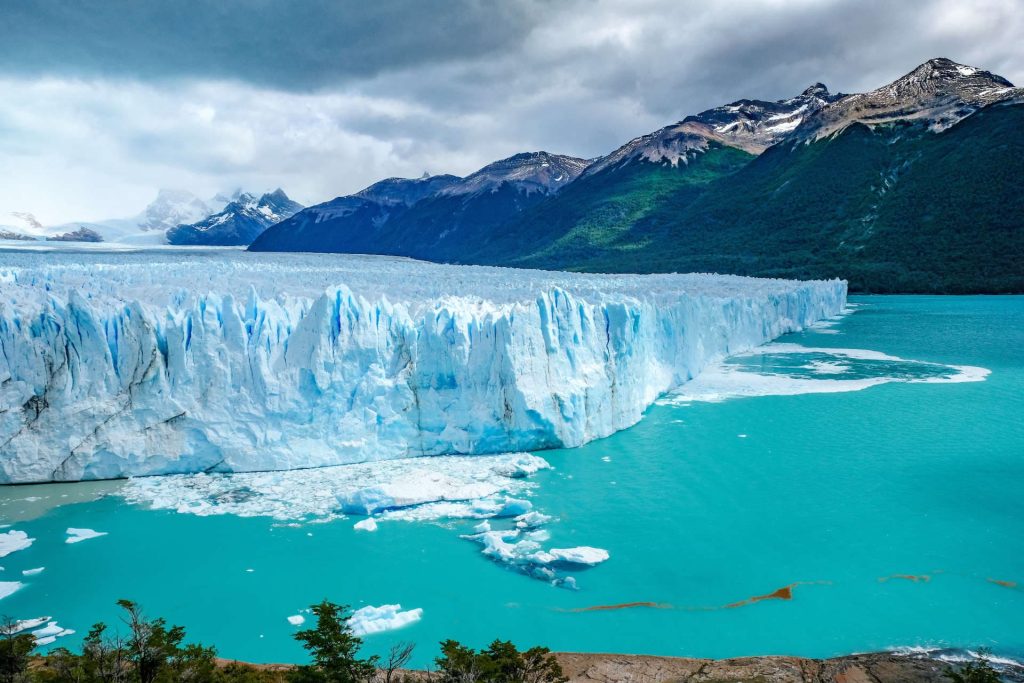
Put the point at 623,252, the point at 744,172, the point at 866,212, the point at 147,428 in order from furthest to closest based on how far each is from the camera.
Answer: the point at 744,172
the point at 623,252
the point at 866,212
the point at 147,428

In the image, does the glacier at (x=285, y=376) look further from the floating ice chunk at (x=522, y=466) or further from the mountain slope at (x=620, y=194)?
the mountain slope at (x=620, y=194)

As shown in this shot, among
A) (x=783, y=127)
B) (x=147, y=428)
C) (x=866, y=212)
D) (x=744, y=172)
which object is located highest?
(x=783, y=127)

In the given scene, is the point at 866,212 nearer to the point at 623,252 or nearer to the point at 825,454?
the point at 623,252

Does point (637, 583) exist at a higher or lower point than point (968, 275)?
lower

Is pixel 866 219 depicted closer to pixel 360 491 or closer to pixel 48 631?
pixel 360 491

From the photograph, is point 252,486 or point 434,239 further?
point 434,239

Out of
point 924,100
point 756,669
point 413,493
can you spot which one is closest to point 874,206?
point 924,100

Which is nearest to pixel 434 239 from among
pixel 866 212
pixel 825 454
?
pixel 866 212

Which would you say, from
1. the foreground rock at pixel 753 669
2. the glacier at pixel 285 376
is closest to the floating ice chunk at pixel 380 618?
the foreground rock at pixel 753 669

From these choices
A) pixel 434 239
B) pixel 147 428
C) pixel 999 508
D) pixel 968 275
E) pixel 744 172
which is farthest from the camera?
pixel 434 239
